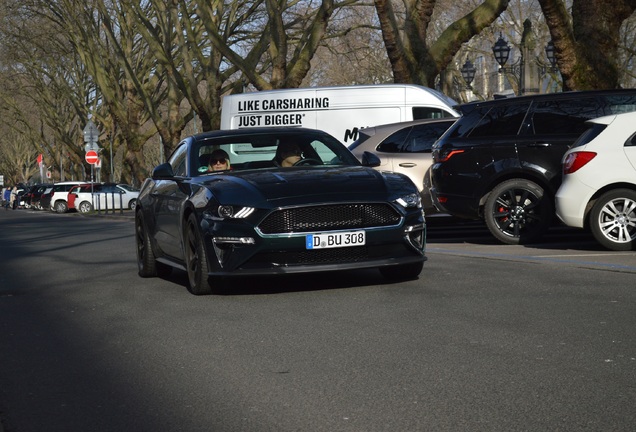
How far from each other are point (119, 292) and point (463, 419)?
21.0 feet

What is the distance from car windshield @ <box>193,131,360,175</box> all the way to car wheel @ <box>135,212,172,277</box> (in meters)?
1.34

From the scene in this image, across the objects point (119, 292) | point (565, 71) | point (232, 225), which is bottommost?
point (119, 292)

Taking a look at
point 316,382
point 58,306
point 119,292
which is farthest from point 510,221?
point 316,382

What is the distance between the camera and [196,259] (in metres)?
10.2

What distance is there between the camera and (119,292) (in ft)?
36.4

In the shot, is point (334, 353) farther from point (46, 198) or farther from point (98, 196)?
point (46, 198)

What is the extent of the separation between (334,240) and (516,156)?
572 centimetres

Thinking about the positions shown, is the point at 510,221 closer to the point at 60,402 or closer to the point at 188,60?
the point at 60,402

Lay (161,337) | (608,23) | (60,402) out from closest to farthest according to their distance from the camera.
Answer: (60,402), (161,337), (608,23)

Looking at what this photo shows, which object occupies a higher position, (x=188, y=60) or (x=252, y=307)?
(x=188, y=60)

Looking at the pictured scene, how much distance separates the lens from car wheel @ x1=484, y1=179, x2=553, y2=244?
580 inches

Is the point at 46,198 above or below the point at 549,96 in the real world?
below

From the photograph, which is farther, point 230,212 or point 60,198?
point 60,198

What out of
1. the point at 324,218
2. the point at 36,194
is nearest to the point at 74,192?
the point at 36,194
